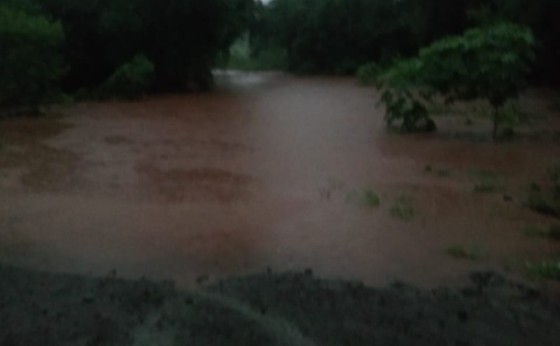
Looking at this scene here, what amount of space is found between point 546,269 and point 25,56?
45.3 ft

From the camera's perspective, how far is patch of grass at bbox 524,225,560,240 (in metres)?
9.09

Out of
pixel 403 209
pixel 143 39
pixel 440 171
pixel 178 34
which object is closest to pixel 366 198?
pixel 403 209

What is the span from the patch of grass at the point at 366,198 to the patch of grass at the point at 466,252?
211cm

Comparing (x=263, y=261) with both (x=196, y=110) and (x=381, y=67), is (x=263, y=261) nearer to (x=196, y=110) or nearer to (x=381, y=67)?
(x=196, y=110)

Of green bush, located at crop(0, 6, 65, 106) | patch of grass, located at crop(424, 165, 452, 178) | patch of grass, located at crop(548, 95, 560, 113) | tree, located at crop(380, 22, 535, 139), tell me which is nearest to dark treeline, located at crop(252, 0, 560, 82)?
patch of grass, located at crop(548, 95, 560, 113)

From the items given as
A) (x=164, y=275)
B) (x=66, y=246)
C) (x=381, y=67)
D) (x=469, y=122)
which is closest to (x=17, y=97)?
(x=469, y=122)

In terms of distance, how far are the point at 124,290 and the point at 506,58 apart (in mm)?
9974

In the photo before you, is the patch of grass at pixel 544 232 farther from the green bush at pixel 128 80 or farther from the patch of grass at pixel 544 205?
the green bush at pixel 128 80

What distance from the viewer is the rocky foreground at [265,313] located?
5758mm

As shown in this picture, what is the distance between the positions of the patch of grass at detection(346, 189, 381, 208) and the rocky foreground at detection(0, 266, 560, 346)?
3.43 metres

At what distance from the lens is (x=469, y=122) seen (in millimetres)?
18312

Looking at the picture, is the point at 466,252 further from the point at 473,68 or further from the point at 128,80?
the point at 128,80

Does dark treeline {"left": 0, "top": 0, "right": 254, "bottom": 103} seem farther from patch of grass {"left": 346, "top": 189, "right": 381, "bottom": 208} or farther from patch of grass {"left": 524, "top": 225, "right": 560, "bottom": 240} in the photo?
patch of grass {"left": 524, "top": 225, "right": 560, "bottom": 240}

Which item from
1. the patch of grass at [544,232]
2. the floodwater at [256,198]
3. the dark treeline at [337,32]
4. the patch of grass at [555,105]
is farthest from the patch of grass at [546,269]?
the dark treeline at [337,32]
